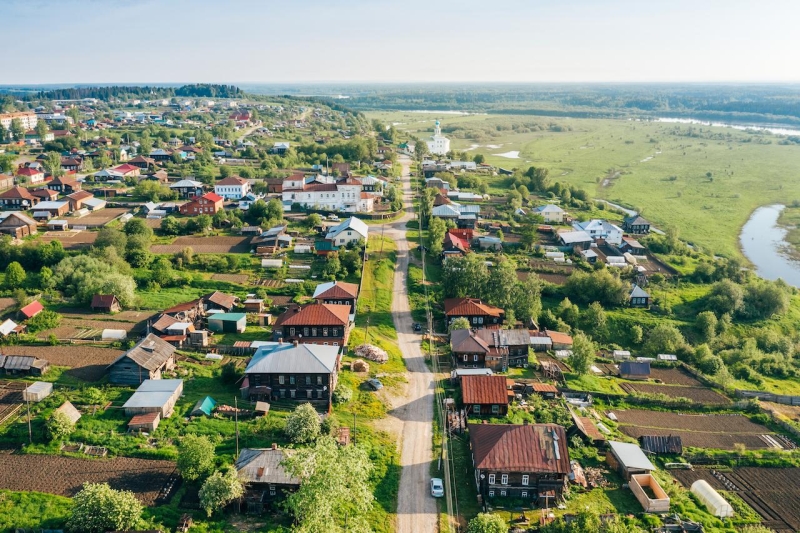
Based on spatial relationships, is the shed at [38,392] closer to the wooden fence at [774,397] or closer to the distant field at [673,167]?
the wooden fence at [774,397]

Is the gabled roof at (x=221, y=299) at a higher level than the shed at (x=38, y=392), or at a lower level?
higher

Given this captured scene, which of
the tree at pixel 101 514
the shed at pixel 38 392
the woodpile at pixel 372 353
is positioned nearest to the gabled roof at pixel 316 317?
the woodpile at pixel 372 353

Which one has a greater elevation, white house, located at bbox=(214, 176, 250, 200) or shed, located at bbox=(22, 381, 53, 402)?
white house, located at bbox=(214, 176, 250, 200)

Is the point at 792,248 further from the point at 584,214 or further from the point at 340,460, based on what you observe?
the point at 340,460

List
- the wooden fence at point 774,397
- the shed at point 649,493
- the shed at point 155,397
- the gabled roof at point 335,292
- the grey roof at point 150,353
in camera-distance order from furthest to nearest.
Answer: the gabled roof at point 335,292, the wooden fence at point 774,397, the grey roof at point 150,353, the shed at point 155,397, the shed at point 649,493

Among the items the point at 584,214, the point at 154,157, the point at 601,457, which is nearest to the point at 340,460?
the point at 601,457

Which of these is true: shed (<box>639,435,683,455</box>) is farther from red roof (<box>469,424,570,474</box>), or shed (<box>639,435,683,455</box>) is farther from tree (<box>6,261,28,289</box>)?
tree (<box>6,261,28,289</box>)

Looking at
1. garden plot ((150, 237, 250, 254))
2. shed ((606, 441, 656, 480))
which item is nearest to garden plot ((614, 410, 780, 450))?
shed ((606, 441, 656, 480))
